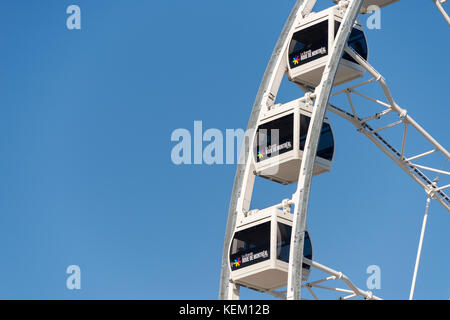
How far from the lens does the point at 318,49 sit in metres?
31.2

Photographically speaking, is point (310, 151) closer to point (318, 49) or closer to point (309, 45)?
point (318, 49)

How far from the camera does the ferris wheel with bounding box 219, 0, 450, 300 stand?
28.5m

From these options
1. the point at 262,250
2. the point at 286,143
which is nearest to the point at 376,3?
the point at 286,143

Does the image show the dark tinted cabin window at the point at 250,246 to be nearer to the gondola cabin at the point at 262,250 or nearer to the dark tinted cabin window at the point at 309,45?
the gondola cabin at the point at 262,250

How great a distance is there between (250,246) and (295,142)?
3.12m

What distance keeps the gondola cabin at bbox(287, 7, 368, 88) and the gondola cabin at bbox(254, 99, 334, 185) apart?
50.8 inches

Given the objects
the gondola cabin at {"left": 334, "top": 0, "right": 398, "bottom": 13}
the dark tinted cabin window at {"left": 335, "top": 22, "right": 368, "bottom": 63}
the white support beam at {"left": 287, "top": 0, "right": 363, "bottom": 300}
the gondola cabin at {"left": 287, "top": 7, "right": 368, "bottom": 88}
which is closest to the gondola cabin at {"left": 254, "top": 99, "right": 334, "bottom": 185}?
the white support beam at {"left": 287, "top": 0, "right": 363, "bottom": 300}

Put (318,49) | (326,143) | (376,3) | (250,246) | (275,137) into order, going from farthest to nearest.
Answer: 1. (376,3)
2. (318,49)
3. (326,143)
4. (275,137)
5. (250,246)

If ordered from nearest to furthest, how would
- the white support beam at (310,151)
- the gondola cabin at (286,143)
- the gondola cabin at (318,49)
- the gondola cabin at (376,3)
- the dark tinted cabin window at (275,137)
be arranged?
1. the white support beam at (310,151)
2. the gondola cabin at (286,143)
3. the dark tinted cabin window at (275,137)
4. the gondola cabin at (318,49)
5. the gondola cabin at (376,3)

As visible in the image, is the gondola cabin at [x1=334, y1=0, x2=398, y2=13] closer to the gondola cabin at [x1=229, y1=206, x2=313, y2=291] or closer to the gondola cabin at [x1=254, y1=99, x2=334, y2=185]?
the gondola cabin at [x1=254, y1=99, x2=334, y2=185]

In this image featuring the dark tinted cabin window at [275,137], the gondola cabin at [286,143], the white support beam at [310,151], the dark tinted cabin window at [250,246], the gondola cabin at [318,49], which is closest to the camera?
the white support beam at [310,151]

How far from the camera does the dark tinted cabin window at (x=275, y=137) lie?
30094mm

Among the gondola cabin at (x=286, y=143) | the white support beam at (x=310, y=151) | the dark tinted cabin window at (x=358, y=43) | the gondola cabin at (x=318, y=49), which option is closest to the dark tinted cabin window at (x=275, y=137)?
the gondola cabin at (x=286, y=143)
